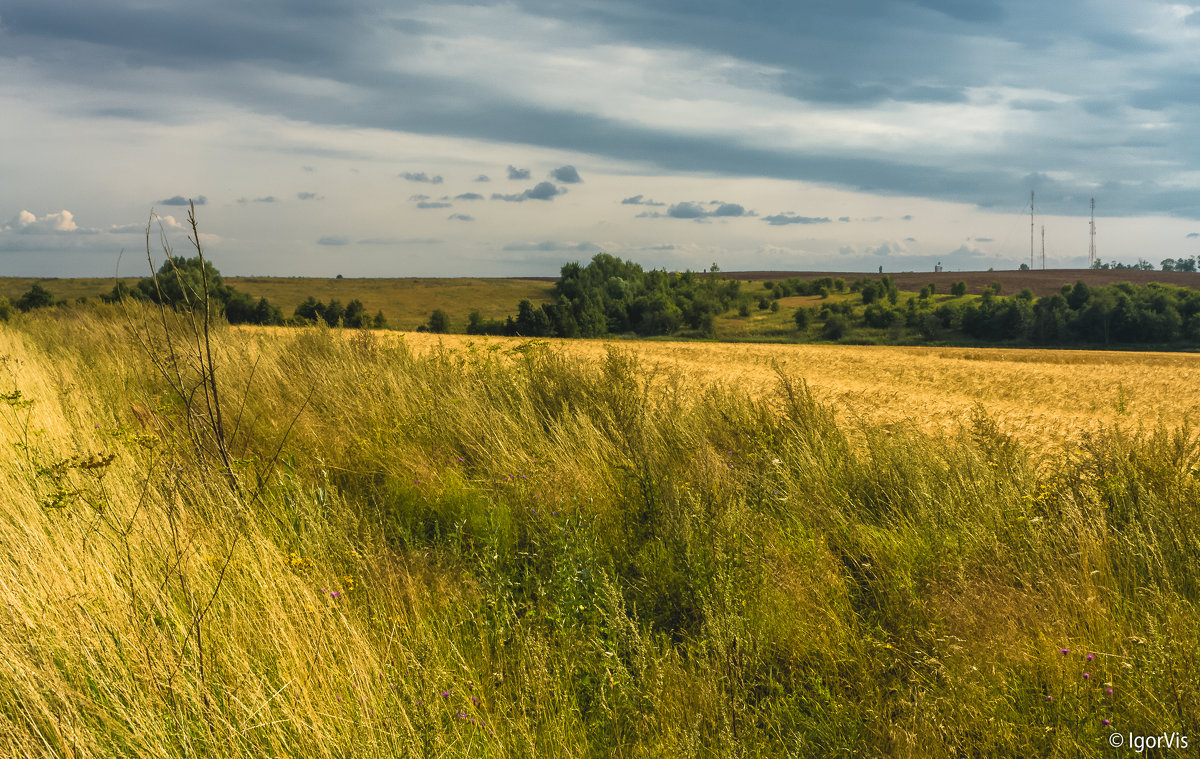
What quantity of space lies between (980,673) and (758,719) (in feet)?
3.56

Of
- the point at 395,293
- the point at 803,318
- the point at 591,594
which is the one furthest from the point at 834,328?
Answer: the point at 591,594

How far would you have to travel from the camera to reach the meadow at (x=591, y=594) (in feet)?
8.74

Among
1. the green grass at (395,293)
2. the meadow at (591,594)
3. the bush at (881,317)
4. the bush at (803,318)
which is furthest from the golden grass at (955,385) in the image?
the green grass at (395,293)

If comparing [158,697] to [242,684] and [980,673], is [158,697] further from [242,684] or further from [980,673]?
[980,673]

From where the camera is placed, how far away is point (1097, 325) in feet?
240

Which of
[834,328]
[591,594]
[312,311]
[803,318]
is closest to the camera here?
[591,594]

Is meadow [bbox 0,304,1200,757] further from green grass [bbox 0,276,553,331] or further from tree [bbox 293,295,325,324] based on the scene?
green grass [bbox 0,276,553,331]

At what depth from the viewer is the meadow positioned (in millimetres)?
2664

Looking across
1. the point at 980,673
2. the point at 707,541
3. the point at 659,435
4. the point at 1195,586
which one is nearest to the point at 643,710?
the point at 707,541

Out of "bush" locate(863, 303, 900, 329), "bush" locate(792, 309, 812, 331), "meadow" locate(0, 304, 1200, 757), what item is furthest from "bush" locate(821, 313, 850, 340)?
"meadow" locate(0, 304, 1200, 757)

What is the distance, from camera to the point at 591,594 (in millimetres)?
3863

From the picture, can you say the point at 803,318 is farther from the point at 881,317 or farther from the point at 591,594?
the point at 591,594

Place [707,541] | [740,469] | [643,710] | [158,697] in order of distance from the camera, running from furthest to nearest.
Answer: [740,469]
[707,541]
[643,710]
[158,697]

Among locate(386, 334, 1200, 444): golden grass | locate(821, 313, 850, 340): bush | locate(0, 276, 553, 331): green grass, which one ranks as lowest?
locate(386, 334, 1200, 444): golden grass
